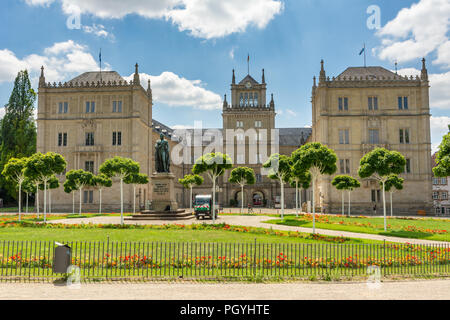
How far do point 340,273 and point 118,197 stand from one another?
151 ft

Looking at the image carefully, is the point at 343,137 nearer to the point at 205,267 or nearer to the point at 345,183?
the point at 345,183

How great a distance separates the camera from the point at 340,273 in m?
12.4

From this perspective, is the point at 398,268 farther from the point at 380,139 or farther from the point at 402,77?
the point at 402,77

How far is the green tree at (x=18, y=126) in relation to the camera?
60562 mm

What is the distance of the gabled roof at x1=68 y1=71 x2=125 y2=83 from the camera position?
5866 centimetres

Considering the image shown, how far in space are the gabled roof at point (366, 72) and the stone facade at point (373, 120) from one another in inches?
89.5

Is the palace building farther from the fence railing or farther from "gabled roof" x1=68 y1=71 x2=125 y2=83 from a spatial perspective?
the fence railing

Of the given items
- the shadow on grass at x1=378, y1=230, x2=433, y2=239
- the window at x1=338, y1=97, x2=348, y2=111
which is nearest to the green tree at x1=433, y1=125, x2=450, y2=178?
the shadow on grass at x1=378, y1=230, x2=433, y2=239

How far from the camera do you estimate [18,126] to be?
6284 centimetres

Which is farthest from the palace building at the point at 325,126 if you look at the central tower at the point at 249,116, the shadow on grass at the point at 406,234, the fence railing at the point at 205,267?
the fence railing at the point at 205,267

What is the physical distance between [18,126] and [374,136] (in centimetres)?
5866

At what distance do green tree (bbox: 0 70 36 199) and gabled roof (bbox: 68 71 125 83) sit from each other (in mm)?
10230

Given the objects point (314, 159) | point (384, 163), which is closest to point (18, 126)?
point (314, 159)
